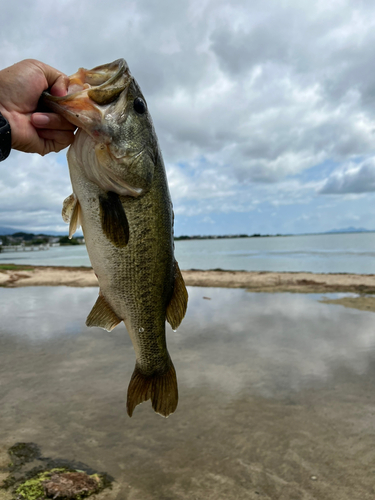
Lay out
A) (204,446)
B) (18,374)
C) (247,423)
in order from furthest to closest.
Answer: (18,374) → (247,423) → (204,446)

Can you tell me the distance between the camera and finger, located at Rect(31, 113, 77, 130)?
2.58 m

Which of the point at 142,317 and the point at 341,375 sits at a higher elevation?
the point at 142,317

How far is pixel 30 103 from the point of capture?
8.85 ft

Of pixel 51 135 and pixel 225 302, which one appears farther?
pixel 225 302

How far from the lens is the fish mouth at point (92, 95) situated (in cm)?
230

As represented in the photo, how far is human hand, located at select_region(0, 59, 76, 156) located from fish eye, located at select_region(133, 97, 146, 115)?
58 cm

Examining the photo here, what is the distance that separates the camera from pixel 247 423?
588 centimetres

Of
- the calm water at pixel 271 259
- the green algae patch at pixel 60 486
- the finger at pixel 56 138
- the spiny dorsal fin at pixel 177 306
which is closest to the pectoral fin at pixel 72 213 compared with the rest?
the finger at pixel 56 138

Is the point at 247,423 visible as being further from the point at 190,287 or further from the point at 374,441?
the point at 190,287

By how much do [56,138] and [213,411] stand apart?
534 centimetres

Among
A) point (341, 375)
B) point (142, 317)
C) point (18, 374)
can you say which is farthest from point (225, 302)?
point (142, 317)

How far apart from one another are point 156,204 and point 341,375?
23.1ft

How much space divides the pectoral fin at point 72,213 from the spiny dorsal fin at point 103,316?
0.63 metres

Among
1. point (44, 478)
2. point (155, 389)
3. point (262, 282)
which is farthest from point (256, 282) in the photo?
point (155, 389)
